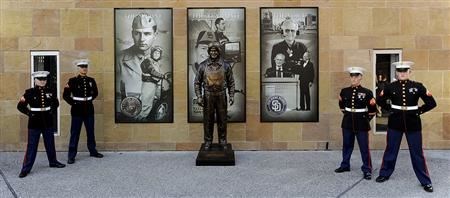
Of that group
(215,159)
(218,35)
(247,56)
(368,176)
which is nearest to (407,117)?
(368,176)

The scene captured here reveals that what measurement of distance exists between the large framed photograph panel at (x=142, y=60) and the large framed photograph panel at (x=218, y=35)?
1.53ft

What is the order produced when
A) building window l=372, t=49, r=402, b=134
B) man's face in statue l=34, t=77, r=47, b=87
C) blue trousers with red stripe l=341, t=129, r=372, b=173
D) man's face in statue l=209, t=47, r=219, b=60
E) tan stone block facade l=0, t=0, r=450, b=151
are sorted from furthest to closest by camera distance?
building window l=372, t=49, r=402, b=134 → tan stone block facade l=0, t=0, r=450, b=151 → man's face in statue l=209, t=47, r=219, b=60 → man's face in statue l=34, t=77, r=47, b=87 → blue trousers with red stripe l=341, t=129, r=372, b=173

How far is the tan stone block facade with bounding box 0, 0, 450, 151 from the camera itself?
11297 millimetres

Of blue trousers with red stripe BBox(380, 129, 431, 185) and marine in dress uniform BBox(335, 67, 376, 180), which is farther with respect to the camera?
marine in dress uniform BBox(335, 67, 376, 180)

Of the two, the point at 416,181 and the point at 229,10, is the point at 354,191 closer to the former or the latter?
the point at 416,181

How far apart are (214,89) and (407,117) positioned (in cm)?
370

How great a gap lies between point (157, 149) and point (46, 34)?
3.51 meters

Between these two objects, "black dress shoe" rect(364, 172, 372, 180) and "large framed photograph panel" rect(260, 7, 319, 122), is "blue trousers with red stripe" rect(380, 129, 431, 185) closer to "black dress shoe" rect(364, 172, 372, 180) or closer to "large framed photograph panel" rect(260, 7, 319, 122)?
"black dress shoe" rect(364, 172, 372, 180)

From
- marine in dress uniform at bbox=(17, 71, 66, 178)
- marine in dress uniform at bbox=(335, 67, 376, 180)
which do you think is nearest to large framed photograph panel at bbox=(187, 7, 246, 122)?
marine in dress uniform at bbox=(335, 67, 376, 180)

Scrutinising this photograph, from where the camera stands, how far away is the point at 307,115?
1146 centimetres

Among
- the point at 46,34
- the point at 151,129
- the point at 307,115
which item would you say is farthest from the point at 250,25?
the point at 46,34

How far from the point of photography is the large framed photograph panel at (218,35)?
11367mm

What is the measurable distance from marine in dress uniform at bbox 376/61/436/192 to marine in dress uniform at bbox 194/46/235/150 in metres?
3.14

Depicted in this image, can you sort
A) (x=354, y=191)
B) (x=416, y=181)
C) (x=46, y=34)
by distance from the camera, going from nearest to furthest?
(x=354, y=191), (x=416, y=181), (x=46, y=34)
